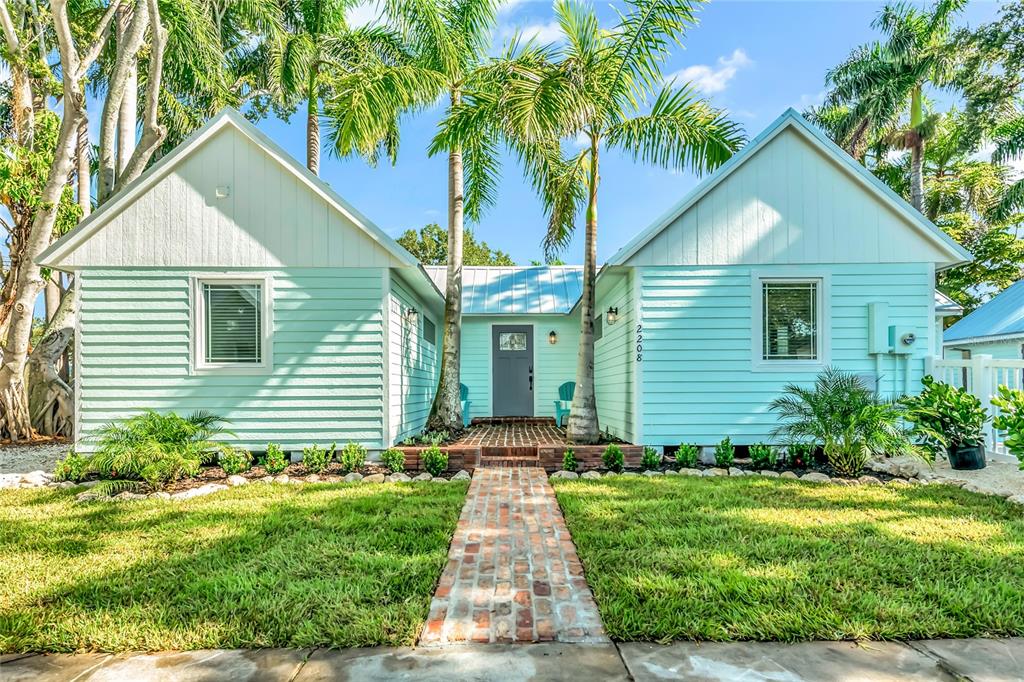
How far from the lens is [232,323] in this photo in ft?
23.3

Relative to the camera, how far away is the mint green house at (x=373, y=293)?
22.8 feet

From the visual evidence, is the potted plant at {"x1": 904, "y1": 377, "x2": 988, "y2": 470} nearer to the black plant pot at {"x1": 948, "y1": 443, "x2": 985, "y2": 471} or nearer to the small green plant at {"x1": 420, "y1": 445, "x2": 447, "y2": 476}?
the black plant pot at {"x1": 948, "y1": 443, "x2": 985, "y2": 471}

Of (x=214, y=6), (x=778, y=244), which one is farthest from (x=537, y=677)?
(x=214, y=6)

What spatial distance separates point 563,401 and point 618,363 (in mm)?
2703

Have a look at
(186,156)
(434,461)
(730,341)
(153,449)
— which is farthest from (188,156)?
(730,341)

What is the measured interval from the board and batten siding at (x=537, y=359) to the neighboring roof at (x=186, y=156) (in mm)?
5099

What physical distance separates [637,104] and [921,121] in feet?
54.7

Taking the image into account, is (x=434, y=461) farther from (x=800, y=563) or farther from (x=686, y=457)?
(x=800, y=563)

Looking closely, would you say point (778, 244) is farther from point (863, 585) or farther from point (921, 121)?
point (921, 121)

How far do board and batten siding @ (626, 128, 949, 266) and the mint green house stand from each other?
0.07ft

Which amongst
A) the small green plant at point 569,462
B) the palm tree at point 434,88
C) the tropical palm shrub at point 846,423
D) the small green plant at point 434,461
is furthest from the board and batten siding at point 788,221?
the small green plant at point 434,461

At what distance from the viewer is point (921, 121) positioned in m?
17.8

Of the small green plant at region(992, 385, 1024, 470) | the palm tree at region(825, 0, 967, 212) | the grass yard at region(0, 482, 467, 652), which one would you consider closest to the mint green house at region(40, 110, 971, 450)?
the small green plant at region(992, 385, 1024, 470)

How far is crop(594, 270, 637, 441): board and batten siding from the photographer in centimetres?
759
